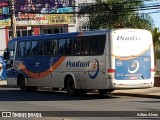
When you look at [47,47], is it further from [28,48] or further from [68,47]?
[28,48]

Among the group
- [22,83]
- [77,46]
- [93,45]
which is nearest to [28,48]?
[22,83]

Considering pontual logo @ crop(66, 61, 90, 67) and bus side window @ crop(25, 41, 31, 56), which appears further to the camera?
bus side window @ crop(25, 41, 31, 56)

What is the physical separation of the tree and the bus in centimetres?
1616

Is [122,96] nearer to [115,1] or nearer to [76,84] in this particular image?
[76,84]

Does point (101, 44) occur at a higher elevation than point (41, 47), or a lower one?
higher

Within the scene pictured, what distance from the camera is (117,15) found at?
41.9 m

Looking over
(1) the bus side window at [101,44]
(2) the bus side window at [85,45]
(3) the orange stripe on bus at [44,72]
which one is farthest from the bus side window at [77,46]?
(1) the bus side window at [101,44]

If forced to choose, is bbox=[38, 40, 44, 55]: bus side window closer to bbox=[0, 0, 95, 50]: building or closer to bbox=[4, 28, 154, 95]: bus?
bbox=[4, 28, 154, 95]: bus

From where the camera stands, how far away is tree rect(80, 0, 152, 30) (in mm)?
41219

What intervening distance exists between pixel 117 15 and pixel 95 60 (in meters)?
20.8

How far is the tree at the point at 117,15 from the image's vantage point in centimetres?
4122

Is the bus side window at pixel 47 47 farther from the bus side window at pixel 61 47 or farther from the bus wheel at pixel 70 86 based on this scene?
the bus wheel at pixel 70 86

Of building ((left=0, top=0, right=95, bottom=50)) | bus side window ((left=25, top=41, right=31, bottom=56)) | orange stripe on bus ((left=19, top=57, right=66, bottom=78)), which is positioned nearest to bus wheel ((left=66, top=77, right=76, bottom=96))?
orange stripe on bus ((left=19, top=57, right=66, bottom=78))

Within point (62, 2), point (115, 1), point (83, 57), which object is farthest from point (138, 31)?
point (62, 2)
